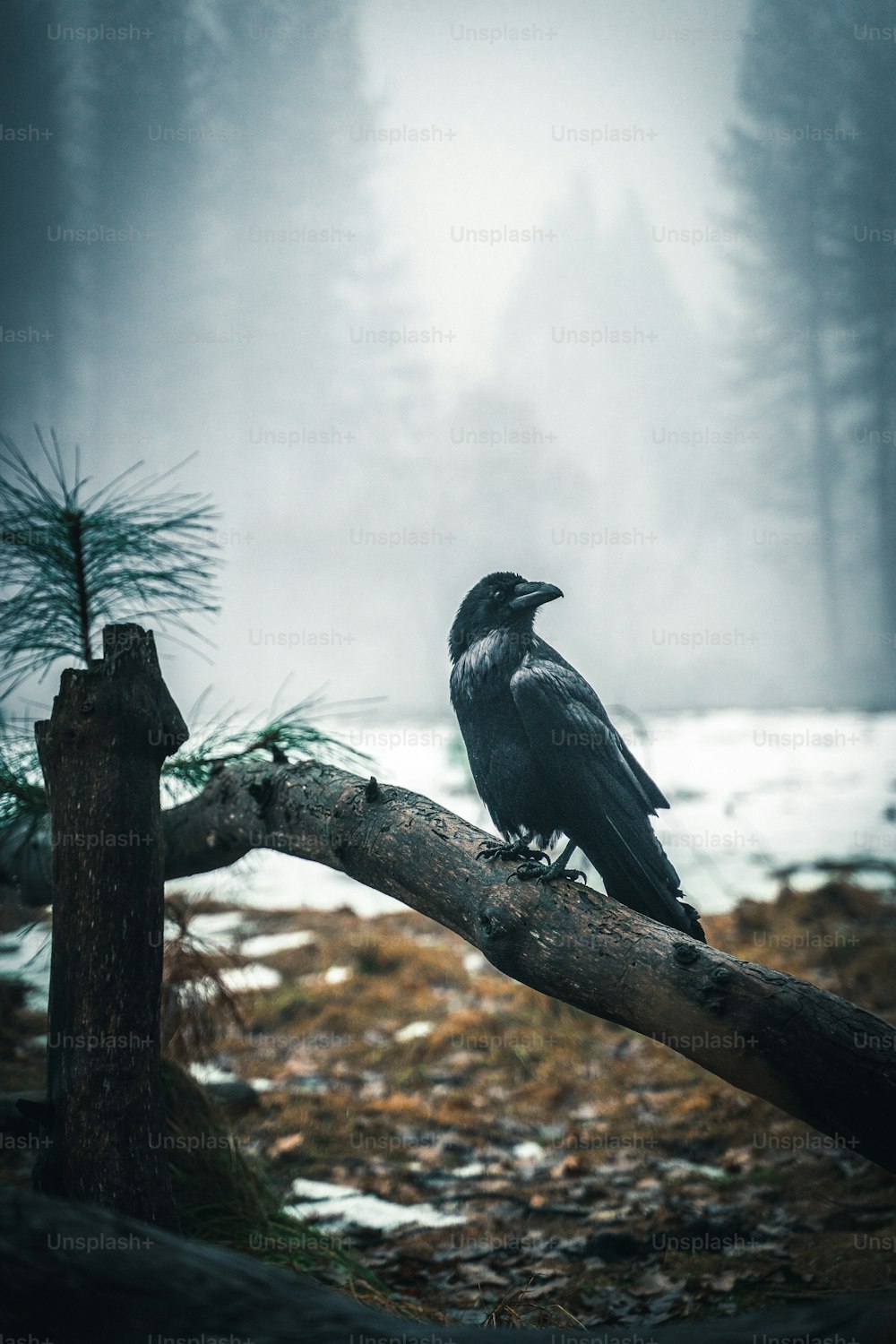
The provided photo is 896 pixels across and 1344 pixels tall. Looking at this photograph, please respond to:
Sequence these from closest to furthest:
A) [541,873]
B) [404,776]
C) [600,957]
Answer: [600,957]
[541,873]
[404,776]

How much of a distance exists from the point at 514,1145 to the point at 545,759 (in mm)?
1921

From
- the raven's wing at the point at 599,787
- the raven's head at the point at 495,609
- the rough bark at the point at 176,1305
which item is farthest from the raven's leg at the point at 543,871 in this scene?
the rough bark at the point at 176,1305

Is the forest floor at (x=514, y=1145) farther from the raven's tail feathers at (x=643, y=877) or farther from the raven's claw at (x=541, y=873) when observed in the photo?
the raven's claw at (x=541, y=873)

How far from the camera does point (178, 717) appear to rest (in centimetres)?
174

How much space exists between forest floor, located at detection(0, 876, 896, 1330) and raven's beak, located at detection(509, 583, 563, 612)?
1.24m

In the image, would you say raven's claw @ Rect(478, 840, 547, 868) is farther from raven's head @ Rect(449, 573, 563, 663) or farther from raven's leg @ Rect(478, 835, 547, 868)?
raven's head @ Rect(449, 573, 563, 663)

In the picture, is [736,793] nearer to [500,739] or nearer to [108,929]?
[500,739]

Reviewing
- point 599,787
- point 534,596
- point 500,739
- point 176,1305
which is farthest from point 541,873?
point 176,1305

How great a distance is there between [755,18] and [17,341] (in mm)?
7082

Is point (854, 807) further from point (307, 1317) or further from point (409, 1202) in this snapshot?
point (307, 1317)

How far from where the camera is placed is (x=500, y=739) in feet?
6.11

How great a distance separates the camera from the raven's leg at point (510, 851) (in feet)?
5.19

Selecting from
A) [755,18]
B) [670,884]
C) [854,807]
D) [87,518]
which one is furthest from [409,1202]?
[755,18]

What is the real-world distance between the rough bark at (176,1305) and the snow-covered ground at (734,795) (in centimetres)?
393
